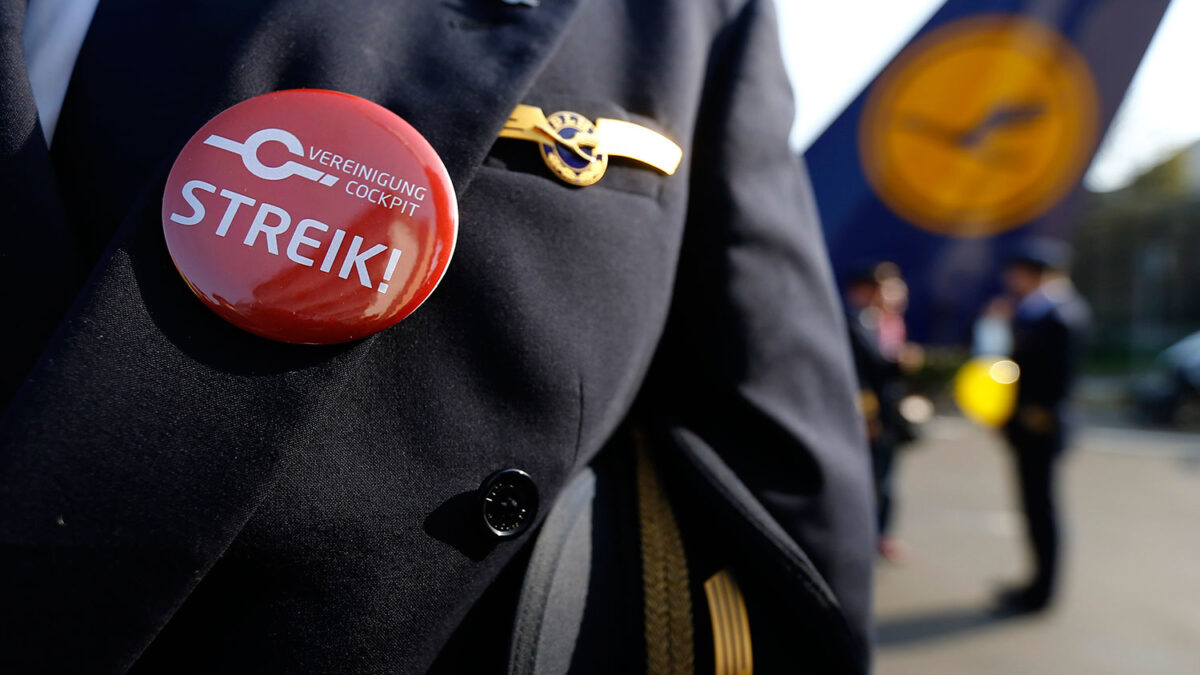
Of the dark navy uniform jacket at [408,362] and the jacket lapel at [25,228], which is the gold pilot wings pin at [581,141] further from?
the jacket lapel at [25,228]

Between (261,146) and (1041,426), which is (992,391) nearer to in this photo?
(1041,426)

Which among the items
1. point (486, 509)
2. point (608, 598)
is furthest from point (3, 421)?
point (608, 598)

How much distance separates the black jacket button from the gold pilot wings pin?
27 cm

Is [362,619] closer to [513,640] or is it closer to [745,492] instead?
[513,640]

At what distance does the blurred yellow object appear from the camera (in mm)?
3801

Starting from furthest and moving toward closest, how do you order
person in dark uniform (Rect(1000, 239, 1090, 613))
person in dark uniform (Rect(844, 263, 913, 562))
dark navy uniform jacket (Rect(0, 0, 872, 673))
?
person in dark uniform (Rect(844, 263, 913, 562)) → person in dark uniform (Rect(1000, 239, 1090, 613)) → dark navy uniform jacket (Rect(0, 0, 872, 673))

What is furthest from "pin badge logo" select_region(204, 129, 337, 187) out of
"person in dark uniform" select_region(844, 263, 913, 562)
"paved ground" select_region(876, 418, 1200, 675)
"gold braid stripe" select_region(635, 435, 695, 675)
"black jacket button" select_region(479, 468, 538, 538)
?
"person in dark uniform" select_region(844, 263, 913, 562)

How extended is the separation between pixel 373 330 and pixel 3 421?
229 mm

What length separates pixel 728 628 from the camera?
2.14ft

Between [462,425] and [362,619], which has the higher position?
[462,425]

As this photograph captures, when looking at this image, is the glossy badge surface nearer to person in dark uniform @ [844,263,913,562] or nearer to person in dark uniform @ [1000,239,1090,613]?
person in dark uniform @ [844,263,913,562]

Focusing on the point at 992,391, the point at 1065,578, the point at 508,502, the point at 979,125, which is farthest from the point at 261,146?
the point at 979,125

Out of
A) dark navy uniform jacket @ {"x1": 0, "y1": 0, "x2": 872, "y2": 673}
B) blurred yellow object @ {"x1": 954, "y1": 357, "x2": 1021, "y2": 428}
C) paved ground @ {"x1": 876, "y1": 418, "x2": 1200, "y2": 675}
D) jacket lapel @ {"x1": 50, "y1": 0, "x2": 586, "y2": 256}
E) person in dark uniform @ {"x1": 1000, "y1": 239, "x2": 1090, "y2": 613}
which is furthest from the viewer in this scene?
blurred yellow object @ {"x1": 954, "y1": 357, "x2": 1021, "y2": 428}

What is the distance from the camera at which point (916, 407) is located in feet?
15.7
